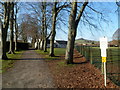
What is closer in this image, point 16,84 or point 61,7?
point 16,84

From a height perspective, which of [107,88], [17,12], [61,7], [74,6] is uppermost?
[17,12]

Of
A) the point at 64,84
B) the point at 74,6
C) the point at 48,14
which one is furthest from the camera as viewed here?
the point at 48,14

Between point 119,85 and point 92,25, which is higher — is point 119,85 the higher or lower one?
the lower one

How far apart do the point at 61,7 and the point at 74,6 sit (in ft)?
18.7

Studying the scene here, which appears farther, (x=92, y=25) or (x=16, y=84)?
(x=92, y=25)

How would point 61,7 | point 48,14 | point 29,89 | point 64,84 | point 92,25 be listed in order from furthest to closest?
point 48,14, point 61,7, point 92,25, point 64,84, point 29,89

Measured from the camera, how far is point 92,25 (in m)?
12.2

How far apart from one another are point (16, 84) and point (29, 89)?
806 mm

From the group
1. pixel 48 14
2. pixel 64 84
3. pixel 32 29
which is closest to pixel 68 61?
pixel 64 84

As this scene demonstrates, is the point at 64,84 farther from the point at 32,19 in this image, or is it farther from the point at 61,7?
the point at 32,19

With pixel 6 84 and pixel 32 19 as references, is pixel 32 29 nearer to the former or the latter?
pixel 32 19

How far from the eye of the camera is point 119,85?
4887 mm

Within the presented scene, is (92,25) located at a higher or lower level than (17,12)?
lower

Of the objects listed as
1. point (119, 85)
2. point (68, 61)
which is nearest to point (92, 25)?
point (68, 61)
